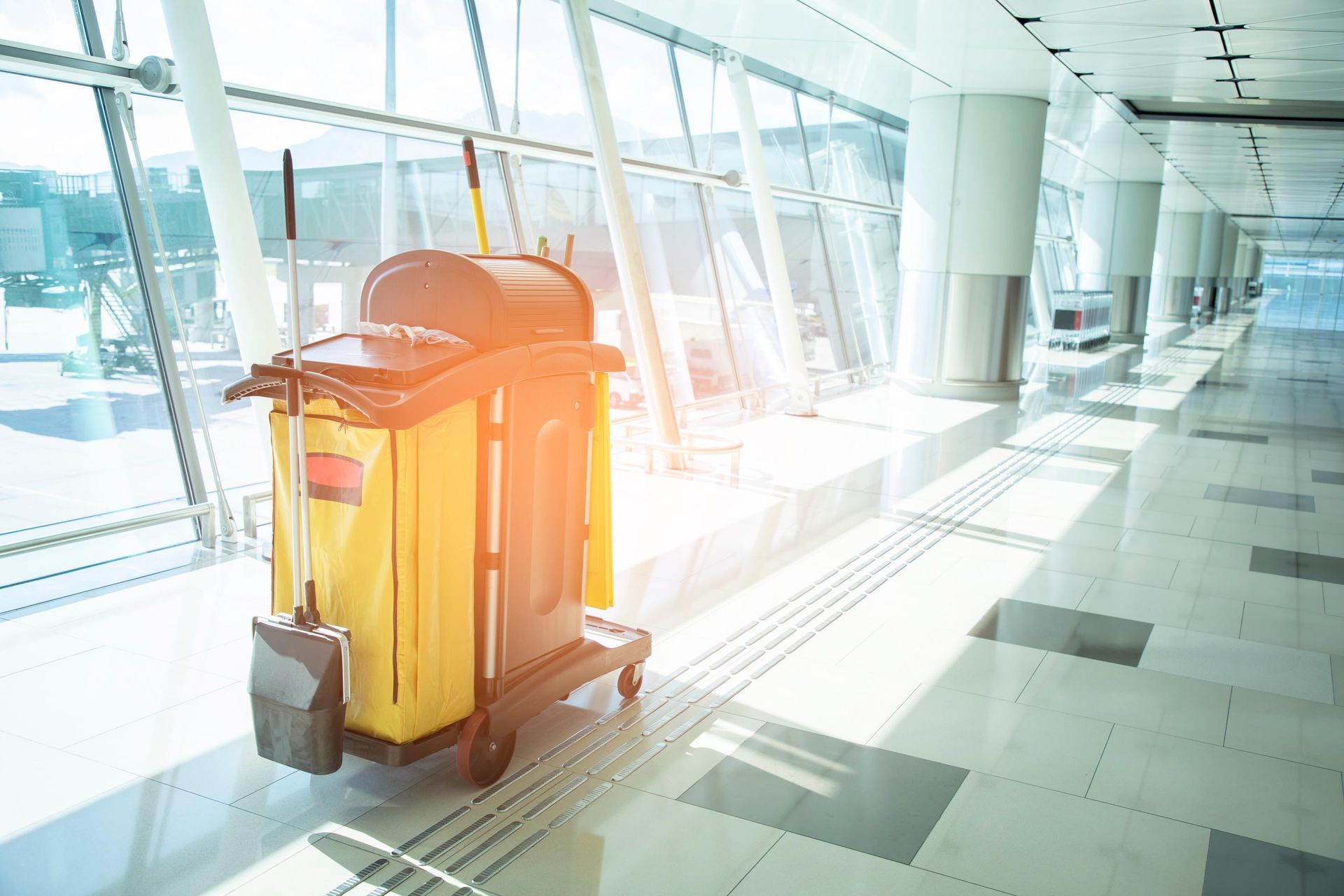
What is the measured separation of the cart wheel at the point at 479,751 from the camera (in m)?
2.79

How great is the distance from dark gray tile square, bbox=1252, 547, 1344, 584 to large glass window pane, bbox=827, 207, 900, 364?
7962mm

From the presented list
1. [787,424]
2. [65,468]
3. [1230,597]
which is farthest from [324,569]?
[787,424]

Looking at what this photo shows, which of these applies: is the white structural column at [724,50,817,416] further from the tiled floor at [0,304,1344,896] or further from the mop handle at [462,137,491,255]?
the mop handle at [462,137,491,255]

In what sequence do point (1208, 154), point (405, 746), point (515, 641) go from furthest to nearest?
point (1208, 154), point (515, 641), point (405, 746)

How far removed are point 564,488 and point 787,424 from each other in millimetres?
6465

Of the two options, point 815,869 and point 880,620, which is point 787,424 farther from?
point 815,869

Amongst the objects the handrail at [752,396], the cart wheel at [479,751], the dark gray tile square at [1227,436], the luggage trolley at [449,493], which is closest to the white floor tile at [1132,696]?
the luggage trolley at [449,493]

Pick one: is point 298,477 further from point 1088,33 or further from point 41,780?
point 1088,33

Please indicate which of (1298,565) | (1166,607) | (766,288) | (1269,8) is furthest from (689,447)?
(766,288)

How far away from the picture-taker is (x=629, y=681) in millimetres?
3463

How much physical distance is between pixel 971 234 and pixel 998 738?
29.5 feet

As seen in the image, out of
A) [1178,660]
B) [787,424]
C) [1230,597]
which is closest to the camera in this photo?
[1178,660]

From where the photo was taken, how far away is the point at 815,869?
2.52m

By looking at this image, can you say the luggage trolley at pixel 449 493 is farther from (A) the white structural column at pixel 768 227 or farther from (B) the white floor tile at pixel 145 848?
(A) the white structural column at pixel 768 227
